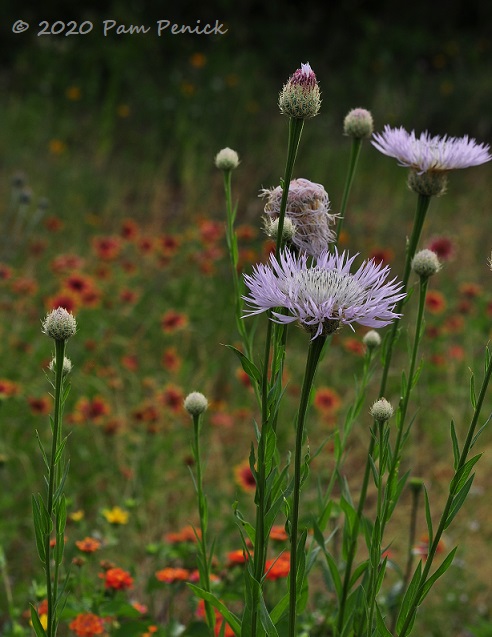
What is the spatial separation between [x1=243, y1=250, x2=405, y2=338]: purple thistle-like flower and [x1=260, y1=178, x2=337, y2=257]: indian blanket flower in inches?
6.3

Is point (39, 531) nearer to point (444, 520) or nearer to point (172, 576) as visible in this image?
point (444, 520)

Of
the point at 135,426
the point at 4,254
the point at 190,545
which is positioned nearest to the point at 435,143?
the point at 190,545

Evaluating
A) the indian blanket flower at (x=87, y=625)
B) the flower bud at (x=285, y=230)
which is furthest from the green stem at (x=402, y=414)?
the indian blanket flower at (x=87, y=625)

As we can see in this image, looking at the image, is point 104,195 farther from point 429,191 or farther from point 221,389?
point 429,191

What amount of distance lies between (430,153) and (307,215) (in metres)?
0.26

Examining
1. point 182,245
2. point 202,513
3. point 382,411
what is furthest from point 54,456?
point 182,245

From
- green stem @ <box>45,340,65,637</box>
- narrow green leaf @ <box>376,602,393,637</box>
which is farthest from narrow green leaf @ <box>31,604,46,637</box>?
narrow green leaf @ <box>376,602,393,637</box>

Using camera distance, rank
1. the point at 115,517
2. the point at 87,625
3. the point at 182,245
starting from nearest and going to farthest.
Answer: the point at 87,625 → the point at 115,517 → the point at 182,245

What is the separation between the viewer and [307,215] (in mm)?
1275

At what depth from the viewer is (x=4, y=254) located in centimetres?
374

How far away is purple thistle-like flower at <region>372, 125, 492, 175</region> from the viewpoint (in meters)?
1.37

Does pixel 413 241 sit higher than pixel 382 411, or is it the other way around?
pixel 413 241

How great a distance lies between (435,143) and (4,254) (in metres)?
2.70

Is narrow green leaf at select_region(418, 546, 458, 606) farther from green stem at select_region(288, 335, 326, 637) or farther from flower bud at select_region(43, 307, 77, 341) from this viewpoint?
flower bud at select_region(43, 307, 77, 341)
